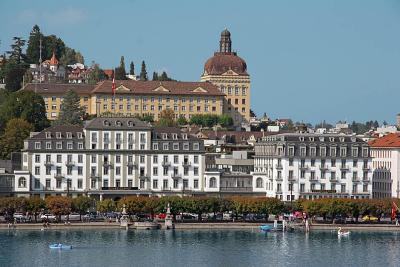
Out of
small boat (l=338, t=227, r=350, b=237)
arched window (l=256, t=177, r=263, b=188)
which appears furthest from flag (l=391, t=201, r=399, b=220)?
arched window (l=256, t=177, r=263, b=188)

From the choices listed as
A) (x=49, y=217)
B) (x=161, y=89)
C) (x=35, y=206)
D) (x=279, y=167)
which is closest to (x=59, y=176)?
(x=49, y=217)

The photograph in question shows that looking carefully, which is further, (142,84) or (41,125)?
(142,84)

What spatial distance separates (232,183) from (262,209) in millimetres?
10639

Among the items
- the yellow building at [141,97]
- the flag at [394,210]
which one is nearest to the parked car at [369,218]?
the flag at [394,210]

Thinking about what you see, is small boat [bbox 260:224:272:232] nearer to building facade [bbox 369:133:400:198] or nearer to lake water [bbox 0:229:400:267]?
lake water [bbox 0:229:400:267]

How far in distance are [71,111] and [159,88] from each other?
20440 millimetres

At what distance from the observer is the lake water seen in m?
99.9

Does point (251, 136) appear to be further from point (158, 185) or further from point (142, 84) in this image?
point (158, 185)

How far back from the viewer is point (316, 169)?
13400 centimetres

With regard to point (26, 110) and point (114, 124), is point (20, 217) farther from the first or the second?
point (26, 110)

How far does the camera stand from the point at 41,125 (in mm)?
158500

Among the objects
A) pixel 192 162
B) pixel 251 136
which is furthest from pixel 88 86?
pixel 192 162

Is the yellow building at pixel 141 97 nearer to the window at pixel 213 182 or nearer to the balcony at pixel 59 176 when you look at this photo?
the window at pixel 213 182

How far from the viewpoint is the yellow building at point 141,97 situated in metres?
184
